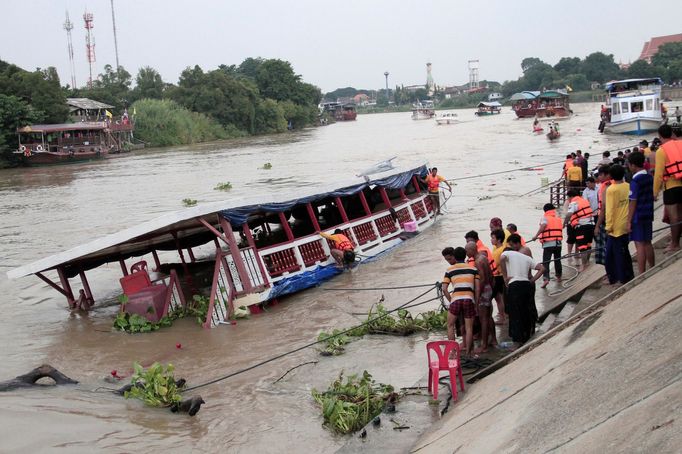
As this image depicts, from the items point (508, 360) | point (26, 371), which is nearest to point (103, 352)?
point (26, 371)

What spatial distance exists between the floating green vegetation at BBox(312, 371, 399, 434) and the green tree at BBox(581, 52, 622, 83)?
4938 inches

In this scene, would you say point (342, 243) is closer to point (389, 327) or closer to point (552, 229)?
point (389, 327)

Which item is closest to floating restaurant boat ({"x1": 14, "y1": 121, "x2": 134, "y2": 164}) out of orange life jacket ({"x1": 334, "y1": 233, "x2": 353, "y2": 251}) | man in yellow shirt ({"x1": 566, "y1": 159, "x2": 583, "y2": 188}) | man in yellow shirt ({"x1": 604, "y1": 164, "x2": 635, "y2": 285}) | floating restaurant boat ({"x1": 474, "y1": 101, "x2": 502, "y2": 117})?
orange life jacket ({"x1": 334, "y1": 233, "x2": 353, "y2": 251})

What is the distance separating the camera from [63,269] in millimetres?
13805

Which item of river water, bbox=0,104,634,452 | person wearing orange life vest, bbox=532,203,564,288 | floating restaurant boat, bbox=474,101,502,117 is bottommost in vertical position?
river water, bbox=0,104,634,452

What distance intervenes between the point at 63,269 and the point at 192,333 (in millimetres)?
3464

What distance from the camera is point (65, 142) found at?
58.0 m

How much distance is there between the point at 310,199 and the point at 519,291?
7.37m

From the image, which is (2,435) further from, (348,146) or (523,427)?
(348,146)

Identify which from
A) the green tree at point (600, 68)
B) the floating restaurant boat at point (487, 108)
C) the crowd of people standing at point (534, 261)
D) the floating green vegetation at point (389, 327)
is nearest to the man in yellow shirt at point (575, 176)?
the floating green vegetation at point (389, 327)

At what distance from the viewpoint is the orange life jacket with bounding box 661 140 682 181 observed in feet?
26.6

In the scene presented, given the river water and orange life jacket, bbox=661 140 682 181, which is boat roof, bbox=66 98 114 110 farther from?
orange life jacket, bbox=661 140 682 181

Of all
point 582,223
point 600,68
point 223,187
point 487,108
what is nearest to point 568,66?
point 600,68

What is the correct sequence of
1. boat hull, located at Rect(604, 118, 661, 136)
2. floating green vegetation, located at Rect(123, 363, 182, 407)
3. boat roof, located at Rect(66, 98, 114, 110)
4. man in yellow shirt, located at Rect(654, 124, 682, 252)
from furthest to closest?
boat roof, located at Rect(66, 98, 114, 110), boat hull, located at Rect(604, 118, 661, 136), floating green vegetation, located at Rect(123, 363, 182, 407), man in yellow shirt, located at Rect(654, 124, 682, 252)
